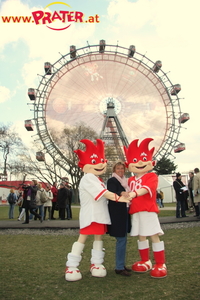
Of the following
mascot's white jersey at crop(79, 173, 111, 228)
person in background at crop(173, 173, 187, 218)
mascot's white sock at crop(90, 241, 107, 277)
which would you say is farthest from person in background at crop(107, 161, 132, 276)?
person in background at crop(173, 173, 187, 218)

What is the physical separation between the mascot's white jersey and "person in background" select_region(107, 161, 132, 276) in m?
0.11

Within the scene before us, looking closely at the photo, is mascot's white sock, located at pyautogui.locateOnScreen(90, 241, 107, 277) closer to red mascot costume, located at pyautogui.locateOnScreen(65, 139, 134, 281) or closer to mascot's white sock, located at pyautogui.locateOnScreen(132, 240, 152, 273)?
red mascot costume, located at pyautogui.locateOnScreen(65, 139, 134, 281)

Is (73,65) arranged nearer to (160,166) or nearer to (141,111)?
(141,111)

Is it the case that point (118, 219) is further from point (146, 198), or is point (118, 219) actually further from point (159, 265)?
point (159, 265)

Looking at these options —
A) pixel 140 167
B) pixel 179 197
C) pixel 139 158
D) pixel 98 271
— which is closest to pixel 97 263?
pixel 98 271

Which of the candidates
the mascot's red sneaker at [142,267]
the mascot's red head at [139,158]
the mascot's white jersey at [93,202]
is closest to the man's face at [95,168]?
the mascot's white jersey at [93,202]

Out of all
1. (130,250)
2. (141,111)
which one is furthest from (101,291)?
(141,111)

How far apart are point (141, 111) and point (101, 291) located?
1229 inches

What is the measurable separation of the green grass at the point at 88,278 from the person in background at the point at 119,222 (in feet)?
0.65

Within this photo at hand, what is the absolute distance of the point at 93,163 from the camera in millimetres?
5020

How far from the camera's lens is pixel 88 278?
174 inches

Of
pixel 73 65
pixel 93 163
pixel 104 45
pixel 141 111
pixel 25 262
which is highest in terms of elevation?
pixel 104 45

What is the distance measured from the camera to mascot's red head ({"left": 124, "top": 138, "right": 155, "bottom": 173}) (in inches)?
202

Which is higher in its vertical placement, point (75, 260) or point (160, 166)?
point (160, 166)
